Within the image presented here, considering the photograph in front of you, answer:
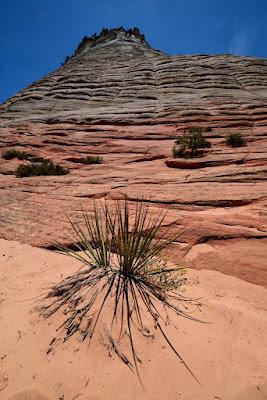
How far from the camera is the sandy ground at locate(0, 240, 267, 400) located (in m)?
1.87

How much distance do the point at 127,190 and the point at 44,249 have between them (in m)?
2.17

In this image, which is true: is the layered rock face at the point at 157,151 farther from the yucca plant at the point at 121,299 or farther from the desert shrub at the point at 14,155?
the yucca plant at the point at 121,299

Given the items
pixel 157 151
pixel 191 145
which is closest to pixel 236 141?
pixel 191 145

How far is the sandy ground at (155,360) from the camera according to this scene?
187cm

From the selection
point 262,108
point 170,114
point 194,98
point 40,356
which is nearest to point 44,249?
point 40,356

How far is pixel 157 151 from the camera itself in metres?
8.52

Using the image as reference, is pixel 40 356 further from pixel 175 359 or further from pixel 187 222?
pixel 187 222

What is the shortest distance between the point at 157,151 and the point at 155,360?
699 centimetres

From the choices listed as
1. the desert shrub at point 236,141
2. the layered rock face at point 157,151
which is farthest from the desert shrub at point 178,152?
the desert shrub at point 236,141

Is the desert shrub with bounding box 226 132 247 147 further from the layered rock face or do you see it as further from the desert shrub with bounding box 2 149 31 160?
the desert shrub with bounding box 2 149 31 160

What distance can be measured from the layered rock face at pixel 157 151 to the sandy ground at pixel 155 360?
33.3 inches

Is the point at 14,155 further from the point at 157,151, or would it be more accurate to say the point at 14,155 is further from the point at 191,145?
the point at 191,145

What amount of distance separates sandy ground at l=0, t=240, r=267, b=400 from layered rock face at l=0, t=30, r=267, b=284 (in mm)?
845

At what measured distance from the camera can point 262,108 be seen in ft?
35.8
